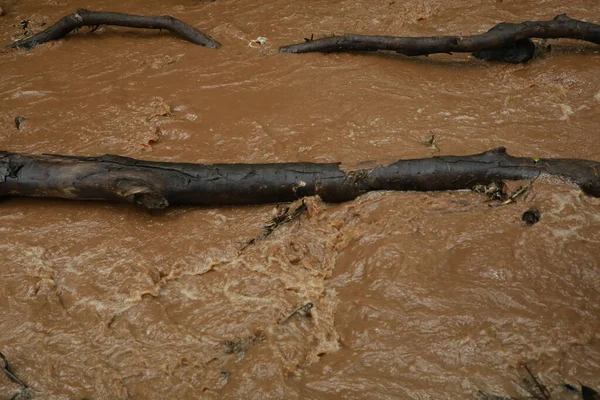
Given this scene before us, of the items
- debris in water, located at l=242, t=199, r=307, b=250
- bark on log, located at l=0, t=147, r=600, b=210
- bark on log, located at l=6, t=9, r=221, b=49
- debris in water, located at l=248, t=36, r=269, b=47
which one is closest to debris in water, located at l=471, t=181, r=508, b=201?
bark on log, located at l=0, t=147, r=600, b=210

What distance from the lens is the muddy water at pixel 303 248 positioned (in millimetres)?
3227

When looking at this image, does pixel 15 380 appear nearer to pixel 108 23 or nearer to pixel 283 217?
pixel 283 217

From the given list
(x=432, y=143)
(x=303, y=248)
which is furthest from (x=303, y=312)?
(x=432, y=143)

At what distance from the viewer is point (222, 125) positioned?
546cm

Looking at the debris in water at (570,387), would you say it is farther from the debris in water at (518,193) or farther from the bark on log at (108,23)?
the bark on log at (108,23)

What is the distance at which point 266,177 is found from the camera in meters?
4.37

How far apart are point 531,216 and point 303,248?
1707 mm

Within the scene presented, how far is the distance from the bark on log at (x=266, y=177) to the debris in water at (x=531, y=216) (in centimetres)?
35

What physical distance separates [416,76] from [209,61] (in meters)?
2.46

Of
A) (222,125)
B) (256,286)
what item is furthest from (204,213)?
(222,125)

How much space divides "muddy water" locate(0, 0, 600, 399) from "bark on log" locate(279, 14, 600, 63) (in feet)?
0.58

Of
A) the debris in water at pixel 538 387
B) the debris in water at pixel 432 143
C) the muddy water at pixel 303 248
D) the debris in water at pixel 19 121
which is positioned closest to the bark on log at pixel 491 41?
the muddy water at pixel 303 248

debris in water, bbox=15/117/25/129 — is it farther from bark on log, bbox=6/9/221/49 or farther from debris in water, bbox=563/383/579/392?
debris in water, bbox=563/383/579/392

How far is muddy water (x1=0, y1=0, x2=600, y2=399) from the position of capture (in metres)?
3.23
